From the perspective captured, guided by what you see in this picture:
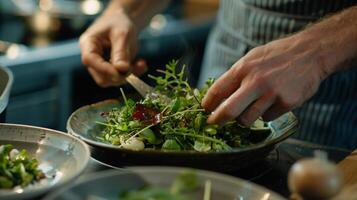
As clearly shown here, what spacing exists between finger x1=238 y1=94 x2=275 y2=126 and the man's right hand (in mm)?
371

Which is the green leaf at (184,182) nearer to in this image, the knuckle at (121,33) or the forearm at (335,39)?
the forearm at (335,39)

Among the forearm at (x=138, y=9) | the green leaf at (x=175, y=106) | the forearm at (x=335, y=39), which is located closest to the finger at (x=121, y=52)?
the forearm at (x=138, y=9)

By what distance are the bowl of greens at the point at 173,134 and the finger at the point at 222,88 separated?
30mm

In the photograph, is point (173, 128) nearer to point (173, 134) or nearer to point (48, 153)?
point (173, 134)

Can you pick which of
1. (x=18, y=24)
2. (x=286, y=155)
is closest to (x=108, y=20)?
(x=286, y=155)

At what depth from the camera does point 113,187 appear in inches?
29.6

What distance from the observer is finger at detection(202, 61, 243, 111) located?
98cm

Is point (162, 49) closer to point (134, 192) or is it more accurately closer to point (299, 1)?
point (299, 1)

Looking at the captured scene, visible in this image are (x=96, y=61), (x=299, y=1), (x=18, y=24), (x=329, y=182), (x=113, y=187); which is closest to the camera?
(x=329, y=182)

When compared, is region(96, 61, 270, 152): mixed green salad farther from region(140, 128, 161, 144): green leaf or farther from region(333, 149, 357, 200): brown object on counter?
region(333, 149, 357, 200): brown object on counter

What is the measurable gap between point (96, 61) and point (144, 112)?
34cm

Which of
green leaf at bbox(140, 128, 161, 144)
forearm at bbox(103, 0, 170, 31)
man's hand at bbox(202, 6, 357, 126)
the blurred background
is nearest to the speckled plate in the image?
green leaf at bbox(140, 128, 161, 144)

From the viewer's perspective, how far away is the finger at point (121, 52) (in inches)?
50.8

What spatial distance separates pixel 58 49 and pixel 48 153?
1275 millimetres
